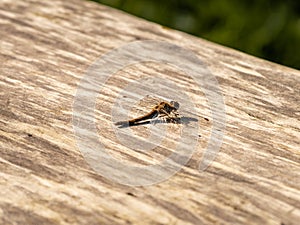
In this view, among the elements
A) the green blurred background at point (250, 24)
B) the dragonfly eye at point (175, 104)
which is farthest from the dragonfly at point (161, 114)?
the green blurred background at point (250, 24)

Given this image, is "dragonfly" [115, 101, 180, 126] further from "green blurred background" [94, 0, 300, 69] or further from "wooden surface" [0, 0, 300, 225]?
"green blurred background" [94, 0, 300, 69]

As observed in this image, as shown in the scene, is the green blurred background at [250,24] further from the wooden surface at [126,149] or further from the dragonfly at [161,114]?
the dragonfly at [161,114]

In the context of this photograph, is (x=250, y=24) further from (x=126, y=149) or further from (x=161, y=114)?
(x=126, y=149)

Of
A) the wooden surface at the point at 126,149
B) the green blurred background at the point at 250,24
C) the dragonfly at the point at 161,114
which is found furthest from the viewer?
the green blurred background at the point at 250,24

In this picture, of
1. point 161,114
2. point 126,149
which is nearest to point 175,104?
point 161,114

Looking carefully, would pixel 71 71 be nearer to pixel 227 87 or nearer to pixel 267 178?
pixel 227 87

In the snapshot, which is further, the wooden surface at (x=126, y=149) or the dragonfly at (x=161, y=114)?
the dragonfly at (x=161, y=114)
